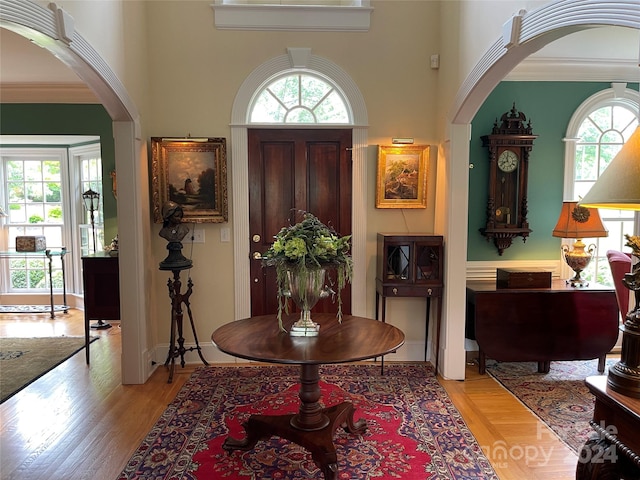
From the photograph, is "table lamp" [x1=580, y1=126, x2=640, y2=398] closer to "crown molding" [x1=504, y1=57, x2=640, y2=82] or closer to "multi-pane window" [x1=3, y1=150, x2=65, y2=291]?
"crown molding" [x1=504, y1=57, x2=640, y2=82]

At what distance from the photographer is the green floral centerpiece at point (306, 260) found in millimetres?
2479

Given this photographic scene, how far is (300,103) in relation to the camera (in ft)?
13.5

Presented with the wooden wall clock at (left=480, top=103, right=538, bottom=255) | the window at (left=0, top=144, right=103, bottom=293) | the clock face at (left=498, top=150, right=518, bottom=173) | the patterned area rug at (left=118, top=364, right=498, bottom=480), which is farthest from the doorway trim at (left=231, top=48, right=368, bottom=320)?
the window at (left=0, top=144, right=103, bottom=293)

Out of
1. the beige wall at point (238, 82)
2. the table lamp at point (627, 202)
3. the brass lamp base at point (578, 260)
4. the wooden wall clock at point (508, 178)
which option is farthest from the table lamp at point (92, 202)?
the table lamp at point (627, 202)

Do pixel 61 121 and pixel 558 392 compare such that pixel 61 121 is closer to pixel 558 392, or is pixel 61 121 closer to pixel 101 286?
pixel 101 286

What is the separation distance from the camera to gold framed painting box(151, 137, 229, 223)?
3.93 metres

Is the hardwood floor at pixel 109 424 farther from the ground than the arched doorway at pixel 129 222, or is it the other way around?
the arched doorway at pixel 129 222

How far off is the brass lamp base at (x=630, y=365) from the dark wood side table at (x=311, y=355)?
105 cm

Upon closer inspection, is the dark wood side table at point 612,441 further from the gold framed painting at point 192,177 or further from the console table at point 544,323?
the gold framed painting at point 192,177

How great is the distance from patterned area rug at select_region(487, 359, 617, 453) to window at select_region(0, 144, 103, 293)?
5.41 metres

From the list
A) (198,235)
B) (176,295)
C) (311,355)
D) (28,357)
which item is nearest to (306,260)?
(311,355)

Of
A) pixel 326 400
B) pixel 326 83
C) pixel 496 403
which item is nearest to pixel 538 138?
pixel 326 83

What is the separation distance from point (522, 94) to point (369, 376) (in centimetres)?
302

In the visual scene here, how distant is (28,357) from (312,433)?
326 centimetres
